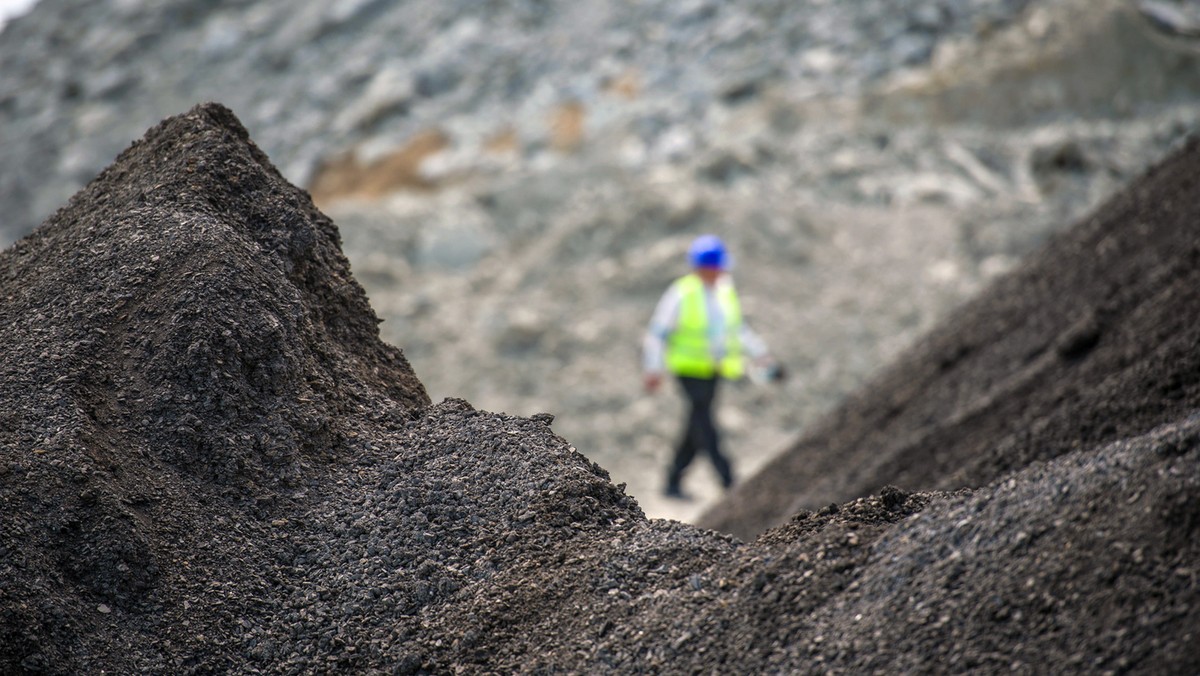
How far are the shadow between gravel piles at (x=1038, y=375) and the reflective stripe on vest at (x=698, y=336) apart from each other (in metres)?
0.95

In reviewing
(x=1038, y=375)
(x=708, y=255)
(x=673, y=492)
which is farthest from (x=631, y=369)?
(x=1038, y=375)

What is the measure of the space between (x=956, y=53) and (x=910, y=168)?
2.26 meters

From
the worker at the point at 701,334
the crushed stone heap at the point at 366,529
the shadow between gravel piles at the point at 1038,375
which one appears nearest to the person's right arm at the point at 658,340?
the worker at the point at 701,334

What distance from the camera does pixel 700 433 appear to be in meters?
9.56

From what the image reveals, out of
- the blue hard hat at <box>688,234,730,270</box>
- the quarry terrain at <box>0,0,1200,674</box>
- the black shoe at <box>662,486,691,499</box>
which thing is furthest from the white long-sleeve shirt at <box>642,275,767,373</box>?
the black shoe at <box>662,486,691,499</box>

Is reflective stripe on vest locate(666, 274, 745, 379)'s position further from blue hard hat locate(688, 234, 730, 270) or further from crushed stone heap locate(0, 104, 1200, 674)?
crushed stone heap locate(0, 104, 1200, 674)

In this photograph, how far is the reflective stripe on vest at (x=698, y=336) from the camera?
364 inches

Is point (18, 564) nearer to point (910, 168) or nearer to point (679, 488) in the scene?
point (679, 488)

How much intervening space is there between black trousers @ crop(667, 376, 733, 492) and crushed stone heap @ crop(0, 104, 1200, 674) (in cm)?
558

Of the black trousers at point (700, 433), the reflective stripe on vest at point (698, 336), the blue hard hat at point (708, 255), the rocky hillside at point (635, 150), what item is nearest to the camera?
the blue hard hat at point (708, 255)

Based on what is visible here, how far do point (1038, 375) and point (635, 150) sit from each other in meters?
10.0

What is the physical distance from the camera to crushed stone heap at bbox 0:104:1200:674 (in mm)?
2637

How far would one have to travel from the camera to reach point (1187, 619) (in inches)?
94.5

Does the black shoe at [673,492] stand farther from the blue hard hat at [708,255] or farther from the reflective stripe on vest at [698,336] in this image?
the blue hard hat at [708,255]
